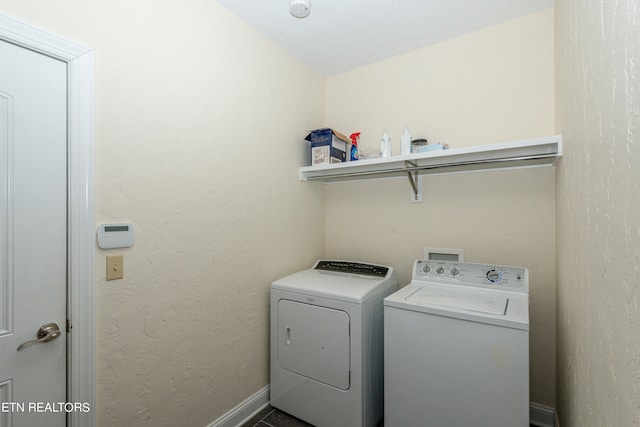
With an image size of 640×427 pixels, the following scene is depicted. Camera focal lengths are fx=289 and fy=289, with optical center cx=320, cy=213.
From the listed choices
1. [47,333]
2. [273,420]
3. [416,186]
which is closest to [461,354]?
[416,186]

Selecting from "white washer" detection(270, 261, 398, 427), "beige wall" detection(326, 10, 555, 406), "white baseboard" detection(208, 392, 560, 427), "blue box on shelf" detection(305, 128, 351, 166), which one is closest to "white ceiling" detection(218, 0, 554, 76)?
"beige wall" detection(326, 10, 555, 406)

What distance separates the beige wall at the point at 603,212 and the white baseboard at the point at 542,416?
2.31ft

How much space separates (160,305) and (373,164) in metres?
1.58

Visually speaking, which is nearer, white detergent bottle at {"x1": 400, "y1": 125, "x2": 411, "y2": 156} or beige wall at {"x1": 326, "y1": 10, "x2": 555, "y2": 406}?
beige wall at {"x1": 326, "y1": 10, "x2": 555, "y2": 406}

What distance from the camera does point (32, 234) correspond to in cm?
112

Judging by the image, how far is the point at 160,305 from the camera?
149 centimetres

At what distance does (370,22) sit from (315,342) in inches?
84.2

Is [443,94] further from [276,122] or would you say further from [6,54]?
[6,54]

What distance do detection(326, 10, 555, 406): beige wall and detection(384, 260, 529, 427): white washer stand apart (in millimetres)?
338

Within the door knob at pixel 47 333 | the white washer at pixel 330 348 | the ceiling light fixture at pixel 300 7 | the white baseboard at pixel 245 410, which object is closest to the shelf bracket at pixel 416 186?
the white washer at pixel 330 348

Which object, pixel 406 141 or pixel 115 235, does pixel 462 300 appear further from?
pixel 115 235

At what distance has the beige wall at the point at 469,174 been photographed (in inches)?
72.9

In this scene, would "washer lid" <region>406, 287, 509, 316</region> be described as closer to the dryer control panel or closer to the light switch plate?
the dryer control panel

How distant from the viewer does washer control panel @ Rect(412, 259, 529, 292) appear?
1.69 m
